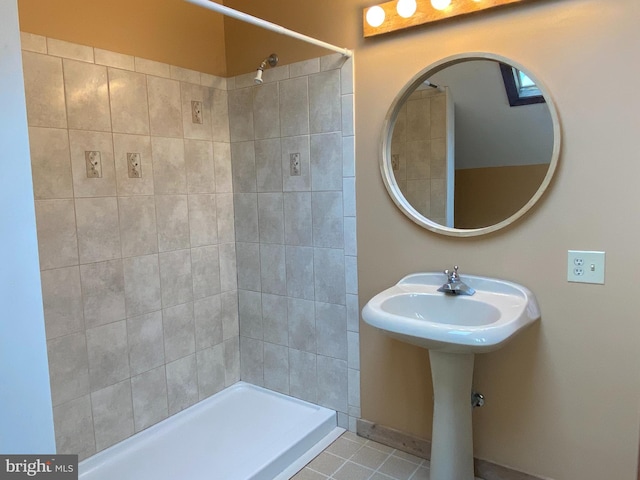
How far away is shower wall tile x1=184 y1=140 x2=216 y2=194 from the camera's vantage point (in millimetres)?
2361

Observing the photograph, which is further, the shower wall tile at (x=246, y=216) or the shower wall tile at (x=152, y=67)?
the shower wall tile at (x=246, y=216)

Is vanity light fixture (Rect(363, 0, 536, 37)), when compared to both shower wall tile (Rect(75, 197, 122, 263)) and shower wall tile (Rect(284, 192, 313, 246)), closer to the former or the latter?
Answer: shower wall tile (Rect(284, 192, 313, 246))

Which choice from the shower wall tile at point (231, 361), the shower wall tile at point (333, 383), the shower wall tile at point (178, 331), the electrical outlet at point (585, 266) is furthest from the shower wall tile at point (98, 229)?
Result: the electrical outlet at point (585, 266)

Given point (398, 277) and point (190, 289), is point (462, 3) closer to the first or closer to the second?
point (398, 277)

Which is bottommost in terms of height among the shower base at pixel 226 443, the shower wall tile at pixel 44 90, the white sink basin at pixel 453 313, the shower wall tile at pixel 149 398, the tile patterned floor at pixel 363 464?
the tile patterned floor at pixel 363 464

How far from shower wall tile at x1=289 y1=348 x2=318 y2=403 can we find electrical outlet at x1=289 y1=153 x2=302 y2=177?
39.0 inches

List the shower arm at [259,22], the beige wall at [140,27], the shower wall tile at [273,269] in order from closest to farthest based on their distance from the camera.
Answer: the shower arm at [259,22], the beige wall at [140,27], the shower wall tile at [273,269]

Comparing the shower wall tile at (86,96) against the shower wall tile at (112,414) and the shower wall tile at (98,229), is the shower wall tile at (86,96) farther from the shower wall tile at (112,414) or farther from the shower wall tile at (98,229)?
the shower wall tile at (112,414)

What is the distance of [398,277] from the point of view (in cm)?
204

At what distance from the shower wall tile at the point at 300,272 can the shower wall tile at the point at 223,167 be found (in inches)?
21.4

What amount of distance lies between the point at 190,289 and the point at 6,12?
5.99 ft

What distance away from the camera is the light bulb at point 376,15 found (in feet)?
6.22

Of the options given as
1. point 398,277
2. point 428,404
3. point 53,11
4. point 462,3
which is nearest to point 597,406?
point 428,404

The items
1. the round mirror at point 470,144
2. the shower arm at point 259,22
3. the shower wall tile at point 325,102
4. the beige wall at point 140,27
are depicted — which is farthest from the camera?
the shower wall tile at point 325,102
